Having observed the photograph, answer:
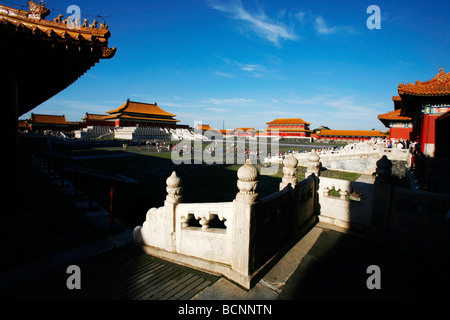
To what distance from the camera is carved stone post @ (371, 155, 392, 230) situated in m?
4.29

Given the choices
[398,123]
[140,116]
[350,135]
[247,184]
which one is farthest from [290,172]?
[350,135]

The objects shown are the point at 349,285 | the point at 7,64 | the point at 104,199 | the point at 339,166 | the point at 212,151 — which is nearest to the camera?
the point at 349,285

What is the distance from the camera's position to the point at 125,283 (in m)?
3.26

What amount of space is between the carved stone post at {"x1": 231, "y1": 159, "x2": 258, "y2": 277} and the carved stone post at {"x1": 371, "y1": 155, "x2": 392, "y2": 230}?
118 inches

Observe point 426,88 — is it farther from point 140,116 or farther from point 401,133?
point 140,116

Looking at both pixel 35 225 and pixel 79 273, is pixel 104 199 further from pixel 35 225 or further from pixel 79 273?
pixel 79 273

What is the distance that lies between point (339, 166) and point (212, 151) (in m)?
14.3

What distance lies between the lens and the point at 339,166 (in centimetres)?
Answer: 1852

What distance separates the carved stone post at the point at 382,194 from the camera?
4.29 m

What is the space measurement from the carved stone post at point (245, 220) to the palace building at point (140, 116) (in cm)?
5888

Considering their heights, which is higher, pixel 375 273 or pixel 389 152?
pixel 389 152

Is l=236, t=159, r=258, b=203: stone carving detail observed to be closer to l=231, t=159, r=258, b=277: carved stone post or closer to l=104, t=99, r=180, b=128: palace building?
l=231, t=159, r=258, b=277: carved stone post

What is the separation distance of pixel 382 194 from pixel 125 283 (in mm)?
4975
